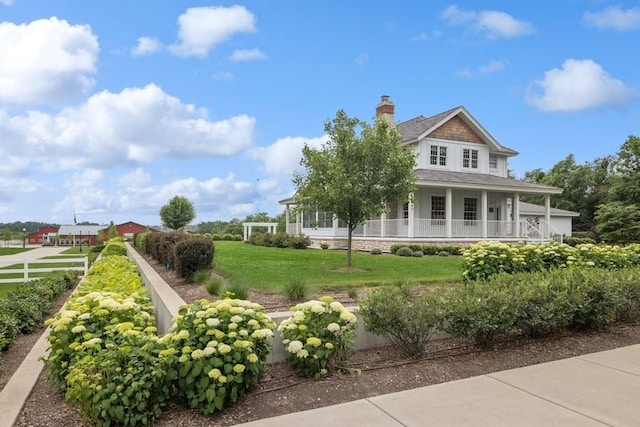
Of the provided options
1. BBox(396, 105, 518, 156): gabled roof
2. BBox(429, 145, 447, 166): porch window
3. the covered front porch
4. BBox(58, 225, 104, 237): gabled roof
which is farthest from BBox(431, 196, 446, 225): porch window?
BBox(58, 225, 104, 237): gabled roof

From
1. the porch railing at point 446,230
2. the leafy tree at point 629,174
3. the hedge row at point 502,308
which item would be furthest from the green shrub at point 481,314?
the leafy tree at point 629,174

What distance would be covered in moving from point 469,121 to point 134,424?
2439 cm

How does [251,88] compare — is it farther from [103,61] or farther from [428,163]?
[428,163]

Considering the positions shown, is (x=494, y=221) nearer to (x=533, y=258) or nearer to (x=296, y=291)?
(x=533, y=258)

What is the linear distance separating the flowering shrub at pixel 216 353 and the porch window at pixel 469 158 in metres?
23.2

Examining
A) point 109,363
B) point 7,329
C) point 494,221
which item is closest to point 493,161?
point 494,221

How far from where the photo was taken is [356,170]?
13.0 m

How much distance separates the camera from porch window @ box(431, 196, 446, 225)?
2341 cm

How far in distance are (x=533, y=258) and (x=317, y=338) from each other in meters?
6.10

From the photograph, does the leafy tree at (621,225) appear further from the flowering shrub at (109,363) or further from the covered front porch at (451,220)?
the flowering shrub at (109,363)

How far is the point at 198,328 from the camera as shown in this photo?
393 cm

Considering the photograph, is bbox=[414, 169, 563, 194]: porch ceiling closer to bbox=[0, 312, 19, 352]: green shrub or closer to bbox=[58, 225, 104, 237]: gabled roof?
bbox=[0, 312, 19, 352]: green shrub

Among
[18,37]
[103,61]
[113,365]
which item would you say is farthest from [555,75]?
[113,365]

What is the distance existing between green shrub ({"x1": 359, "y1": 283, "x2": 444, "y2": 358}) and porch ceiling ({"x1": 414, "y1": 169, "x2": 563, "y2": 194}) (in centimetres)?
1540
